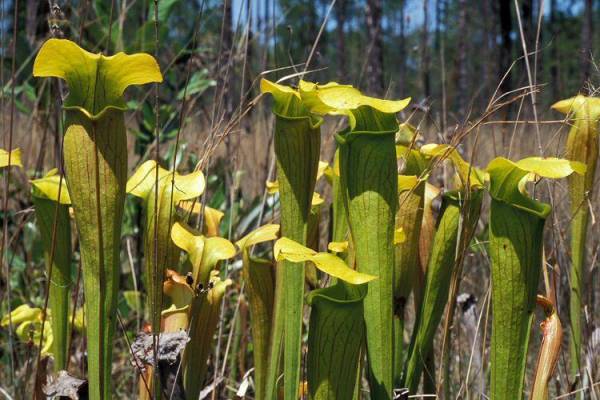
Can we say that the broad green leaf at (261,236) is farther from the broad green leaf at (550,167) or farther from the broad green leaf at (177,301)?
the broad green leaf at (550,167)

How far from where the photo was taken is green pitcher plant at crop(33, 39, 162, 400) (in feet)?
2.15

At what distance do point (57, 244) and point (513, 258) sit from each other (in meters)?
0.58

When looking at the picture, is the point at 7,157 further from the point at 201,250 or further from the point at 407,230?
the point at 407,230

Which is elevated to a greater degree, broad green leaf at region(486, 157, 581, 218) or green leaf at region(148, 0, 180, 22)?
green leaf at region(148, 0, 180, 22)

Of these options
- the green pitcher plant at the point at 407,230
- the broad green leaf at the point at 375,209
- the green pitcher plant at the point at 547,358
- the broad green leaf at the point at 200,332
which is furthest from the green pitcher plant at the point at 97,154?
the green pitcher plant at the point at 547,358

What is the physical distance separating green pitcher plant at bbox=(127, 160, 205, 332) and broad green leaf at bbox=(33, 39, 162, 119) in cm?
12

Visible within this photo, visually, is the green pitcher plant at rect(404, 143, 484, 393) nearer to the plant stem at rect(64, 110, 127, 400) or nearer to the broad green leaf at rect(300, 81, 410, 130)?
the broad green leaf at rect(300, 81, 410, 130)

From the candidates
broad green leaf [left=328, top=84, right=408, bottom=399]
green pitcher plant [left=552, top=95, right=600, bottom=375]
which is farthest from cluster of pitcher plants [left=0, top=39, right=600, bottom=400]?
green pitcher plant [left=552, top=95, right=600, bottom=375]

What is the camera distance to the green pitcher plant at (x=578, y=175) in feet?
3.32

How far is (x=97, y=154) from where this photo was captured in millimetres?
670

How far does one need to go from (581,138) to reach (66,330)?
2.72 feet

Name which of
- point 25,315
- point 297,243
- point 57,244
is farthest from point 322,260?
point 25,315

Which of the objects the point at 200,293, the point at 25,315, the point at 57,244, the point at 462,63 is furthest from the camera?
the point at 462,63

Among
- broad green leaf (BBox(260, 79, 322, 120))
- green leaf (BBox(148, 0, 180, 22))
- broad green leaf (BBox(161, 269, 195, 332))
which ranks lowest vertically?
broad green leaf (BBox(161, 269, 195, 332))
